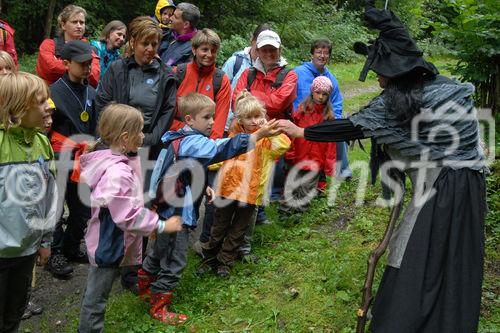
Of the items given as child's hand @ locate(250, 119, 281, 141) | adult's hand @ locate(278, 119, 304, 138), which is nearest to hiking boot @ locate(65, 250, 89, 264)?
child's hand @ locate(250, 119, 281, 141)

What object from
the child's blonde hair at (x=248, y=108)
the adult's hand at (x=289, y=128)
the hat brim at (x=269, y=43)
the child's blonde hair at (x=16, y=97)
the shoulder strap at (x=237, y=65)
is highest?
the hat brim at (x=269, y=43)

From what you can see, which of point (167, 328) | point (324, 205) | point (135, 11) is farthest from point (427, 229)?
point (135, 11)

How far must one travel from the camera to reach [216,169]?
500 centimetres

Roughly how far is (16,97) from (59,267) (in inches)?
84.3

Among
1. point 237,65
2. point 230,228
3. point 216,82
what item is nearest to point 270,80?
point 237,65

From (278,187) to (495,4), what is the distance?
3.24 m

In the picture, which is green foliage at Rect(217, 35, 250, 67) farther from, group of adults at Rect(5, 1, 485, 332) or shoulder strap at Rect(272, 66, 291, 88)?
group of adults at Rect(5, 1, 485, 332)

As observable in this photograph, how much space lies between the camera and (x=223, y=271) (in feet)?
16.1

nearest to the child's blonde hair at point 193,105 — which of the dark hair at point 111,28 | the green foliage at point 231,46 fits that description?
the dark hair at point 111,28

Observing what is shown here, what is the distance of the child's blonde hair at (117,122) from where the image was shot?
355 centimetres

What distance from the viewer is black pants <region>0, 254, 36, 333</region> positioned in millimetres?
3396

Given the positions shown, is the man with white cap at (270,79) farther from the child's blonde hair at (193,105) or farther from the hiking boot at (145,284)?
the hiking boot at (145,284)

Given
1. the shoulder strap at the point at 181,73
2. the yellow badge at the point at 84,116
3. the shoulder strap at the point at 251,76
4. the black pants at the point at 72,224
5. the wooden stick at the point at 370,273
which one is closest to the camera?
the wooden stick at the point at 370,273

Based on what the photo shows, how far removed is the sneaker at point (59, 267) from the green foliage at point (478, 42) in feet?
15.8
